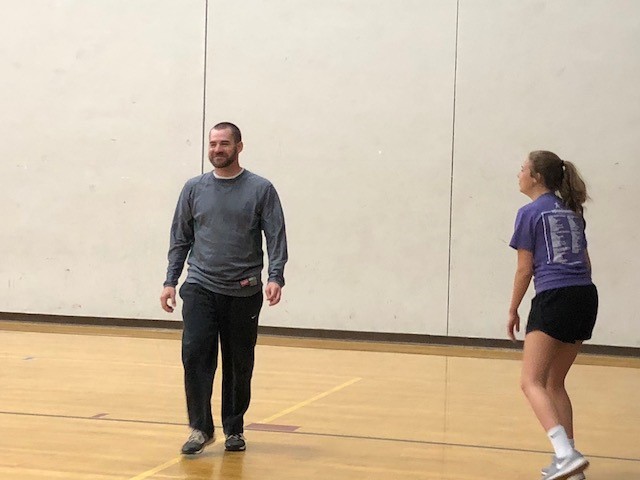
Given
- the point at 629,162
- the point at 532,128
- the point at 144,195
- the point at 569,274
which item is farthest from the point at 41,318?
the point at 569,274

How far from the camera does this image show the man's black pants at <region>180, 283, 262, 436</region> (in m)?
5.32

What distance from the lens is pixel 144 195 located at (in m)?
12.0

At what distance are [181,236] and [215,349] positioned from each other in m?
0.61

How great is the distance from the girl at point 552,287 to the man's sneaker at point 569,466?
0.13ft

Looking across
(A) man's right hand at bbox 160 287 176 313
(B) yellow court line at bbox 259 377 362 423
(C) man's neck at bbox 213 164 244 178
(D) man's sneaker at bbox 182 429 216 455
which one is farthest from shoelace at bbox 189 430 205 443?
(C) man's neck at bbox 213 164 244 178

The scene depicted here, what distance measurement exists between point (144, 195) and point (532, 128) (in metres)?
4.23

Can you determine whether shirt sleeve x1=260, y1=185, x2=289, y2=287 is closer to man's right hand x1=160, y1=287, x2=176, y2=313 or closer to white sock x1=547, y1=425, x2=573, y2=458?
man's right hand x1=160, y1=287, x2=176, y2=313

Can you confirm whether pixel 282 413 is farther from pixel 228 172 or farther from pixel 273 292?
pixel 228 172

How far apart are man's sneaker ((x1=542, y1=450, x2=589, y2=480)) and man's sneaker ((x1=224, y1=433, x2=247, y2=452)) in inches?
63.0

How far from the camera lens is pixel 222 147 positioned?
5363 millimetres

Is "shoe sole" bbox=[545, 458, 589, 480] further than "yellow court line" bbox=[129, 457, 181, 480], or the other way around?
"yellow court line" bbox=[129, 457, 181, 480]

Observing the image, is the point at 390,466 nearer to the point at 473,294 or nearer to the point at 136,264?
the point at 473,294

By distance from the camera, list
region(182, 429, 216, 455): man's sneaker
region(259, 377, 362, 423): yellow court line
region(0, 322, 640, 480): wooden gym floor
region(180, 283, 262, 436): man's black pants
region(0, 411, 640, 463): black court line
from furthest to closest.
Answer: region(259, 377, 362, 423): yellow court line, region(0, 411, 640, 463): black court line, region(180, 283, 262, 436): man's black pants, region(182, 429, 216, 455): man's sneaker, region(0, 322, 640, 480): wooden gym floor

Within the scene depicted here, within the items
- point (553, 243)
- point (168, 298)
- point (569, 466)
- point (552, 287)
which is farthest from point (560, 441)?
point (168, 298)
